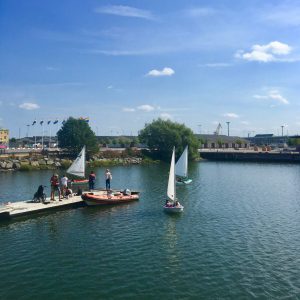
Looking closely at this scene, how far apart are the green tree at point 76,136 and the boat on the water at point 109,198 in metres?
63.1

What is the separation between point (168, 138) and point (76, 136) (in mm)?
31935

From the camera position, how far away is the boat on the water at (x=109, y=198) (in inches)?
1603

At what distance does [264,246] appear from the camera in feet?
87.7

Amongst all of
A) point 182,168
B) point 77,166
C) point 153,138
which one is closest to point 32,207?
point 77,166

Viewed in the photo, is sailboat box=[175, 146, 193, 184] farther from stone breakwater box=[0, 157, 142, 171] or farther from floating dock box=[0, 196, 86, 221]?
stone breakwater box=[0, 157, 142, 171]

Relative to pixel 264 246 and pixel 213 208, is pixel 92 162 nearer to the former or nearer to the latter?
pixel 213 208

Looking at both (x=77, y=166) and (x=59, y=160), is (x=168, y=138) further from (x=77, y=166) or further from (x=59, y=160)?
(x=77, y=166)

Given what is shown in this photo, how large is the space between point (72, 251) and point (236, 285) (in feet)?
37.7

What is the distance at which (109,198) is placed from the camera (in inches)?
1650

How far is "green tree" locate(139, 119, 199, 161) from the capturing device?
398 feet

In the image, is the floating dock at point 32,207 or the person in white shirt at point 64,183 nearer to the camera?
the floating dock at point 32,207

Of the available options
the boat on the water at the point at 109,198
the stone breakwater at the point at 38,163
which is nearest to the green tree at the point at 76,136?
the stone breakwater at the point at 38,163

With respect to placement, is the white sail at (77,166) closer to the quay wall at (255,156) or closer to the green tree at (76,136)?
the green tree at (76,136)

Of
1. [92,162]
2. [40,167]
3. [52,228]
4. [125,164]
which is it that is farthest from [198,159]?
[52,228]
